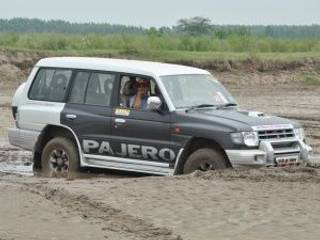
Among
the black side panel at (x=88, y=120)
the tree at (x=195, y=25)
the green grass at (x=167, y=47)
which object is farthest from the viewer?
the tree at (x=195, y=25)

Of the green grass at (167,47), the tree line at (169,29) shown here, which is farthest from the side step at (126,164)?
the tree line at (169,29)

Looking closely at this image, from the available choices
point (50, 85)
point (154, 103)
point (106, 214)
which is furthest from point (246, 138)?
point (50, 85)

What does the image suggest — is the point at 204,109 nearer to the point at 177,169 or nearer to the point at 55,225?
the point at 177,169

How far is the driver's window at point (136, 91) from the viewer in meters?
14.2

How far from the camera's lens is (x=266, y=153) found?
13.3m

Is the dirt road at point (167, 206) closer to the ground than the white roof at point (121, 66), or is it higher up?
closer to the ground

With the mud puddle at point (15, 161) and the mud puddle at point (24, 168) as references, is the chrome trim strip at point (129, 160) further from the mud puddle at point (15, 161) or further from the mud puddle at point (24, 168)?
the mud puddle at point (15, 161)

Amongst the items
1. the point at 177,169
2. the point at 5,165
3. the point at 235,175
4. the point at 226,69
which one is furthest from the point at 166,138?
the point at 226,69

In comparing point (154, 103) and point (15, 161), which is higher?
point (154, 103)

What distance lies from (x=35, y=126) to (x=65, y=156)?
0.70 metres

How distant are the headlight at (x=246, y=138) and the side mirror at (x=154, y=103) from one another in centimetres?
128

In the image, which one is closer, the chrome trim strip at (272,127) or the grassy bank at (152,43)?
the chrome trim strip at (272,127)

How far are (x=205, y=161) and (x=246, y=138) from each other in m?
0.67

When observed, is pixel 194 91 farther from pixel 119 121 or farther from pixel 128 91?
pixel 119 121
